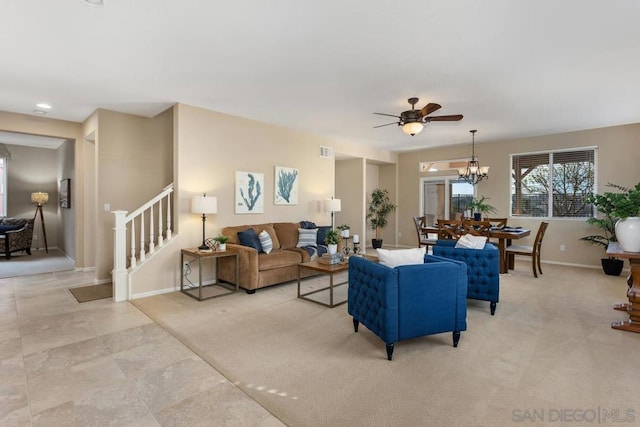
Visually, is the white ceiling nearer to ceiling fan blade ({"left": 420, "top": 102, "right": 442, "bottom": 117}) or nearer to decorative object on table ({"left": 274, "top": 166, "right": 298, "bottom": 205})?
ceiling fan blade ({"left": 420, "top": 102, "right": 442, "bottom": 117})

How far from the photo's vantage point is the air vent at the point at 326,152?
699 centimetres

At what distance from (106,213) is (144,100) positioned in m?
1.95

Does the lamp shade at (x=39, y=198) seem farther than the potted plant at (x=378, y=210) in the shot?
No

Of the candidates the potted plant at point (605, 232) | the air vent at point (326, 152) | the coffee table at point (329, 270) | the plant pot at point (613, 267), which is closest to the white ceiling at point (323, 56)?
the potted plant at point (605, 232)

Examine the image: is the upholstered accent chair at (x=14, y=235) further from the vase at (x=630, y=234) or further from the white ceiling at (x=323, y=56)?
the vase at (x=630, y=234)

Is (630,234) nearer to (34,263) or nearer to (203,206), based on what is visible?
(203,206)

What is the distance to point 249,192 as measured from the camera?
561 cm

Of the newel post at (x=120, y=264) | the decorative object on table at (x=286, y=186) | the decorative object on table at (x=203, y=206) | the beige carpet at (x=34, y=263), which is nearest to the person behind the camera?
the newel post at (x=120, y=264)

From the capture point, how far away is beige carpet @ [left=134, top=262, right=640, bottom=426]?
2014mm

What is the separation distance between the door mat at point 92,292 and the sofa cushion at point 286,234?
259cm

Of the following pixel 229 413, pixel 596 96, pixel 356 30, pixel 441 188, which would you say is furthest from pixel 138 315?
pixel 441 188

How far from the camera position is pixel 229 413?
6.50 feet

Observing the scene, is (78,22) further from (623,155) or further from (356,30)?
(623,155)

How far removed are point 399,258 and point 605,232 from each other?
229 inches
